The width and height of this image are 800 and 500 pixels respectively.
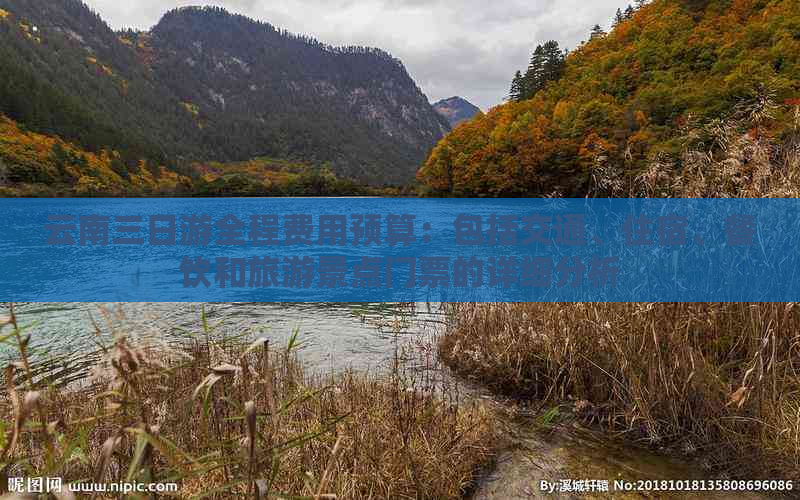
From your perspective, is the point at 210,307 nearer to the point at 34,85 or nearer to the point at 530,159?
the point at 530,159

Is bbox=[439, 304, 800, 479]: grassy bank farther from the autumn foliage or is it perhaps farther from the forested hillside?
the autumn foliage

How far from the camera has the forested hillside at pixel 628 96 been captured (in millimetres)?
40531

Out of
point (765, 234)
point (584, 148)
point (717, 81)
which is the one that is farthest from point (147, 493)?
point (584, 148)

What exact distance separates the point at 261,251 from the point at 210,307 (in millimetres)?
Answer: 15211

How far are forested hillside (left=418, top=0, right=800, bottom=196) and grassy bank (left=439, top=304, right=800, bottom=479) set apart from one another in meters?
21.0

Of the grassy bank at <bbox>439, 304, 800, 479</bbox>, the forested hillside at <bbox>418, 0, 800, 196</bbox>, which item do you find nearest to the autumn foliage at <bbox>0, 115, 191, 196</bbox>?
the forested hillside at <bbox>418, 0, 800, 196</bbox>

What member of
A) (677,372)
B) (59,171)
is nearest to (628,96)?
(677,372)

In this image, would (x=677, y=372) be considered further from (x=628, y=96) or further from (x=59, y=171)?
(x=59, y=171)

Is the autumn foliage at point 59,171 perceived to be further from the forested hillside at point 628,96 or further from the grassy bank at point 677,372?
the grassy bank at point 677,372

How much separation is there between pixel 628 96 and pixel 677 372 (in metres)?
67.8

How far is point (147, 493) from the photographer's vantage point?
1.69 m

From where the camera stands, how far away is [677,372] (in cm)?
Result: 473

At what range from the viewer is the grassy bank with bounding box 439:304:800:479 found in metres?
4.05

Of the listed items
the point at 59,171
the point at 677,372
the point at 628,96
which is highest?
the point at 628,96
